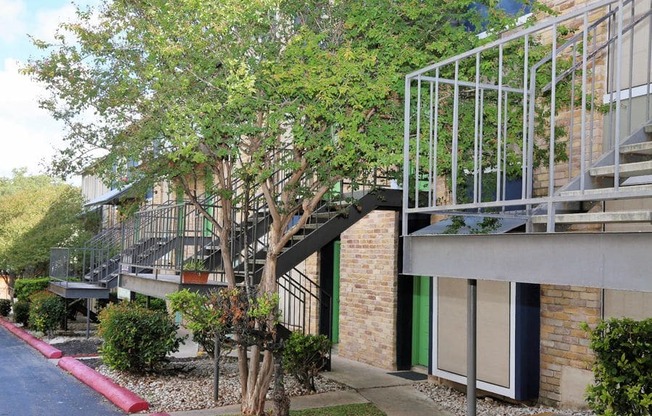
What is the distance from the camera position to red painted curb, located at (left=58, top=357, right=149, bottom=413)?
962cm

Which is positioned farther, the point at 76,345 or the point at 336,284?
the point at 76,345

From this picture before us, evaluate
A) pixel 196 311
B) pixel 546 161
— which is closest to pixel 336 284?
pixel 546 161

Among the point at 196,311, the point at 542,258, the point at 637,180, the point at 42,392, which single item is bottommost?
the point at 42,392

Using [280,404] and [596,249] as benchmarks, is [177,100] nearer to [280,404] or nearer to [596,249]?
[280,404]

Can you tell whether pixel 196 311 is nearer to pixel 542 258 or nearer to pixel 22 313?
pixel 542 258

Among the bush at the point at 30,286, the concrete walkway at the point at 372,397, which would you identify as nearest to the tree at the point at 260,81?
the concrete walkway at the point at 372,397

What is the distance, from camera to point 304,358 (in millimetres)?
10234

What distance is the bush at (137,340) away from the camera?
457 inches

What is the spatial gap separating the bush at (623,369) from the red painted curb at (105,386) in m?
6.01

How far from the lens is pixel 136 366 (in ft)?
38.6

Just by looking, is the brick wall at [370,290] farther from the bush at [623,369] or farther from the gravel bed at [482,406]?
the bush at [623,369]

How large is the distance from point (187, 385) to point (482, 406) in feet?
14.5

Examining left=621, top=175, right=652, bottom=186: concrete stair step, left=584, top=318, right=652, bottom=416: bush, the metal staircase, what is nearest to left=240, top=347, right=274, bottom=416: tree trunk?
the metal staircase

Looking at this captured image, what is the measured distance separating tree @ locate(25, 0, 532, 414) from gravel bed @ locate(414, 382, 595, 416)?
2579mm
